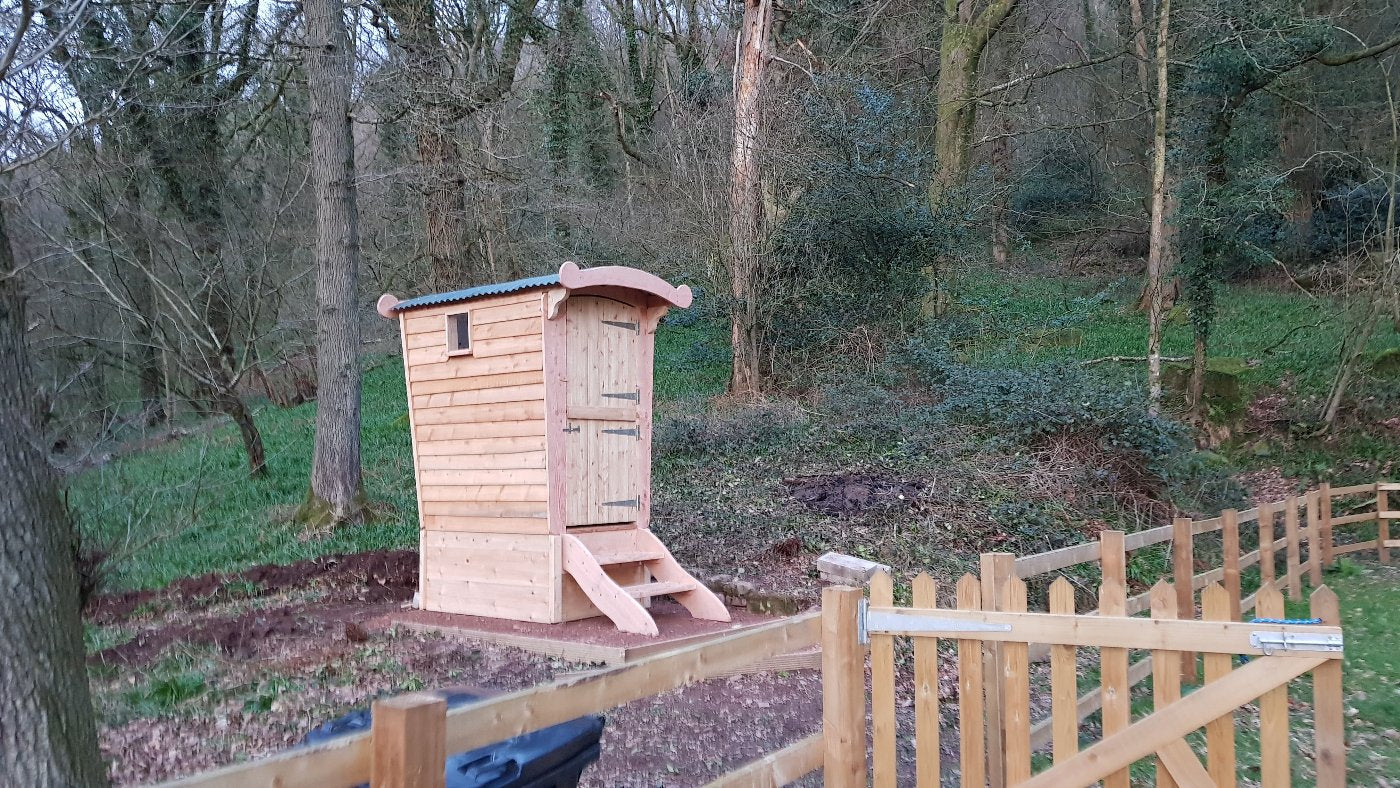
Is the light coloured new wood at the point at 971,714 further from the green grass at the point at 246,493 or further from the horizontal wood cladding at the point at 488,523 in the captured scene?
the green grass at the point at 246,493

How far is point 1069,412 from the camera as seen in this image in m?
11.4

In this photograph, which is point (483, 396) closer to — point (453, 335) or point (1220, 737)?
point (453, 335)

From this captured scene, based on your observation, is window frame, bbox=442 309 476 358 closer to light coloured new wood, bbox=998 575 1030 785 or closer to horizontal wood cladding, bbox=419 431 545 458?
horizontal wood cladding, bbox=419 431 545 458

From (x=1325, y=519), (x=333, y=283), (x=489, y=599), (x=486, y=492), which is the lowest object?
(x=1325, y=519)

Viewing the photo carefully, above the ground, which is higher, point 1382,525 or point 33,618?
point 33,618

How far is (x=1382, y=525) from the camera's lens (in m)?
12.0

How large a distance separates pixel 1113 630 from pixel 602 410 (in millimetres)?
5082

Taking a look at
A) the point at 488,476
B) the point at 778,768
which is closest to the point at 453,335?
the point at 488,476

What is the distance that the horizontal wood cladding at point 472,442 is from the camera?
23.9 ft

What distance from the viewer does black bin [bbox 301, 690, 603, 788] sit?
3.03 m

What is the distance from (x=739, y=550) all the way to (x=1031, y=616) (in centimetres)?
633

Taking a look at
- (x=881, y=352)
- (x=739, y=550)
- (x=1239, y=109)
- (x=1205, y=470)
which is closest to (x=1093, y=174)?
(x=1239, y=109)

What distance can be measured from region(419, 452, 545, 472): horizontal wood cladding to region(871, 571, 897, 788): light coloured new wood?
14.0 ft

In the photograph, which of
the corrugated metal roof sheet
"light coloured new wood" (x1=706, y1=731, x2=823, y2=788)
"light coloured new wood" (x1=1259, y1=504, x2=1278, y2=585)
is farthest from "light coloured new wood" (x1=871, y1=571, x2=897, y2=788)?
"light coloured new wood" (x1=1259, y1=504, x2=1278, y2=585)
